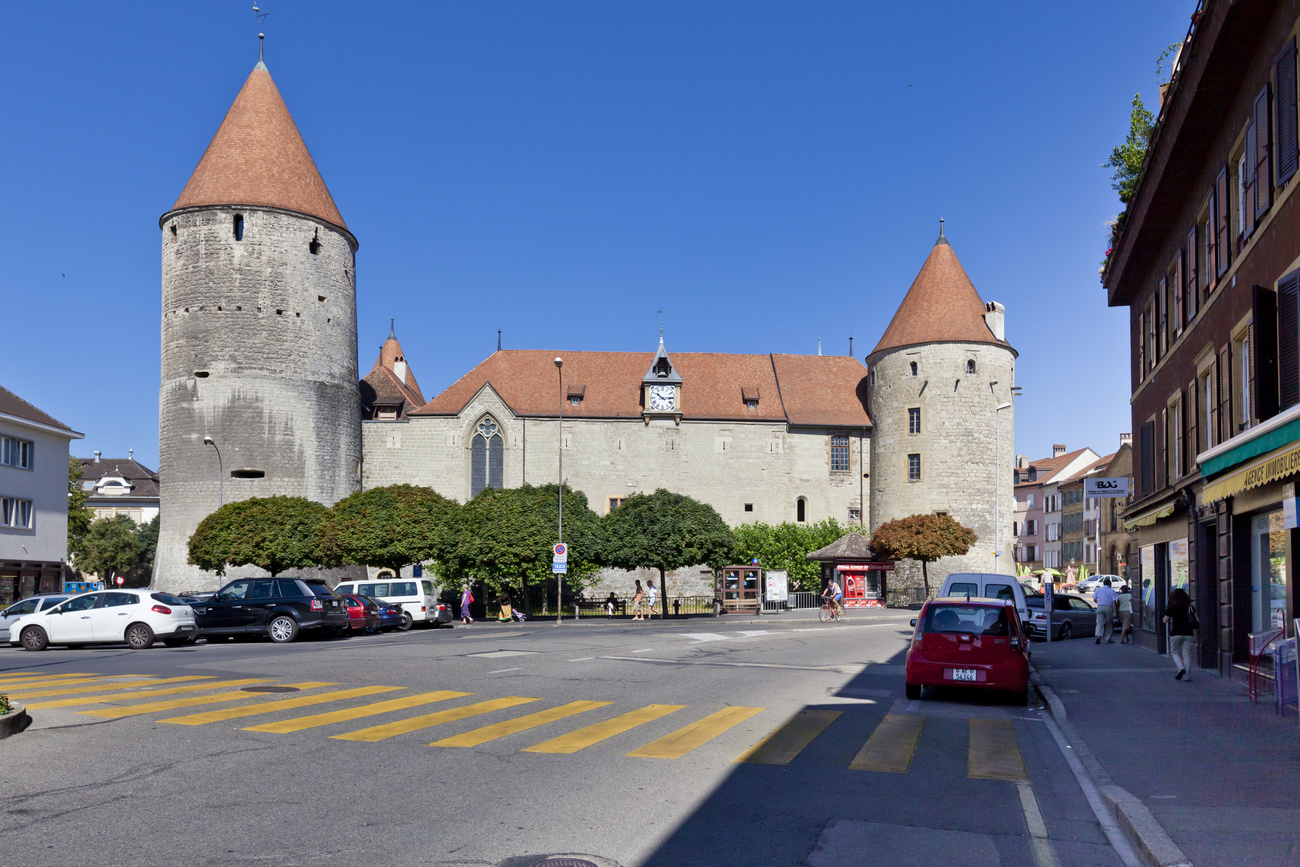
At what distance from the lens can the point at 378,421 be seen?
211 ft

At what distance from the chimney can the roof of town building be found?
970 centimetres

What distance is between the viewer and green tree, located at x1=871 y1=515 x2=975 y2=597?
57.0 meters

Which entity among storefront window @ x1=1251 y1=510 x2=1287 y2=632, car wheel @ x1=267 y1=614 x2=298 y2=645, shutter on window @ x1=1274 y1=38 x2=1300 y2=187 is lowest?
car wheel @ x1=267 y1=614 x2=298 y2=645

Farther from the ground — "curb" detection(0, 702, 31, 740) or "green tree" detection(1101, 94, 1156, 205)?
"green tree" detection(1101, 94, 1156, 205)

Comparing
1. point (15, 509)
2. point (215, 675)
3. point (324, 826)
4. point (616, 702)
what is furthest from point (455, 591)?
point (324, 826)

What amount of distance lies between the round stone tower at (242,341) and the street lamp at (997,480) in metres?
36.3

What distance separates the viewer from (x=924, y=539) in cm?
5703

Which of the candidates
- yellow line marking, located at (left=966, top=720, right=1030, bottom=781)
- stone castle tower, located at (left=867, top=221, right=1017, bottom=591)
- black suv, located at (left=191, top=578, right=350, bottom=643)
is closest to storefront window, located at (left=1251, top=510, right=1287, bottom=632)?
yellow line marking, located at (left=966, top=720, right=1030, bottom=781)

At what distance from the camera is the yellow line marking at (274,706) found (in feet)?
36.6

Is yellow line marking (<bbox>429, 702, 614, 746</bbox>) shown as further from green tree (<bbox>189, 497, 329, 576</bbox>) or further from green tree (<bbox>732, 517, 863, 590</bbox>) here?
green tree (<bbox>732, 517, 863, 590</bbox>)

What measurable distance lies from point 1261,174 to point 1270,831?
1101cm

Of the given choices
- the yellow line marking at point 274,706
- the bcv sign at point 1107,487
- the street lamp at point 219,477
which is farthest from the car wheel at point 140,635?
the street lamp at point 219,477

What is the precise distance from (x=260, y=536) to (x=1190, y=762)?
4674 cm

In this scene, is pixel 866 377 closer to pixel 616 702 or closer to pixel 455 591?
pixel 455 591
